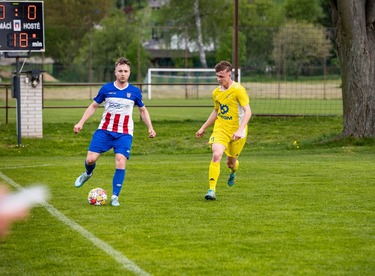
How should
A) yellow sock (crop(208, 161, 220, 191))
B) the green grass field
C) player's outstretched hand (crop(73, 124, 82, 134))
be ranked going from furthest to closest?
yellow sock (crop(208, 161, 220, 191)) < player's outstretched hand (crop(73, 124, 82, 134)) < the green grass field

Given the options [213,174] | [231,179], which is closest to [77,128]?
[213,174]

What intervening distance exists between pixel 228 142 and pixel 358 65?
418 inches

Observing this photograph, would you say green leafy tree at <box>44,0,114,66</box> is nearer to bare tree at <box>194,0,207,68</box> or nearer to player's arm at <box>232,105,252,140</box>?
bare tree at <box>194,0,207,68</box>

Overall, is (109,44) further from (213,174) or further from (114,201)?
(114,201)

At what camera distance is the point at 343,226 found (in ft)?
33.3

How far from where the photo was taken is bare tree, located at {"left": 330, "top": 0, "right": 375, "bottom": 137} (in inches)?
887

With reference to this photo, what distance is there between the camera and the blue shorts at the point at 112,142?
1213 centimetres

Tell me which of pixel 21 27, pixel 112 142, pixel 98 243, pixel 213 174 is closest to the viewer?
pixel 98 243

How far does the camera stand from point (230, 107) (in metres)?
12.9

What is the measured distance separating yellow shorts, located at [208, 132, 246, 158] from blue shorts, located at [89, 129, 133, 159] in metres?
1.29

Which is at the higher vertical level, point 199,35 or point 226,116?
point 199,35

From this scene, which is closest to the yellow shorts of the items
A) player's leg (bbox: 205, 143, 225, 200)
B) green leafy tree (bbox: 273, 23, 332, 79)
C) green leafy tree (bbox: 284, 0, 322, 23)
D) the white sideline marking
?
player's leg (bbox: 205, 143, 225, 200)

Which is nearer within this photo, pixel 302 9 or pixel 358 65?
pixel 358 65

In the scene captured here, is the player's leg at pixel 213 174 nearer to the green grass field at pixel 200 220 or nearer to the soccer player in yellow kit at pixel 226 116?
the soccer player in yellow kit at pixel 226 116
